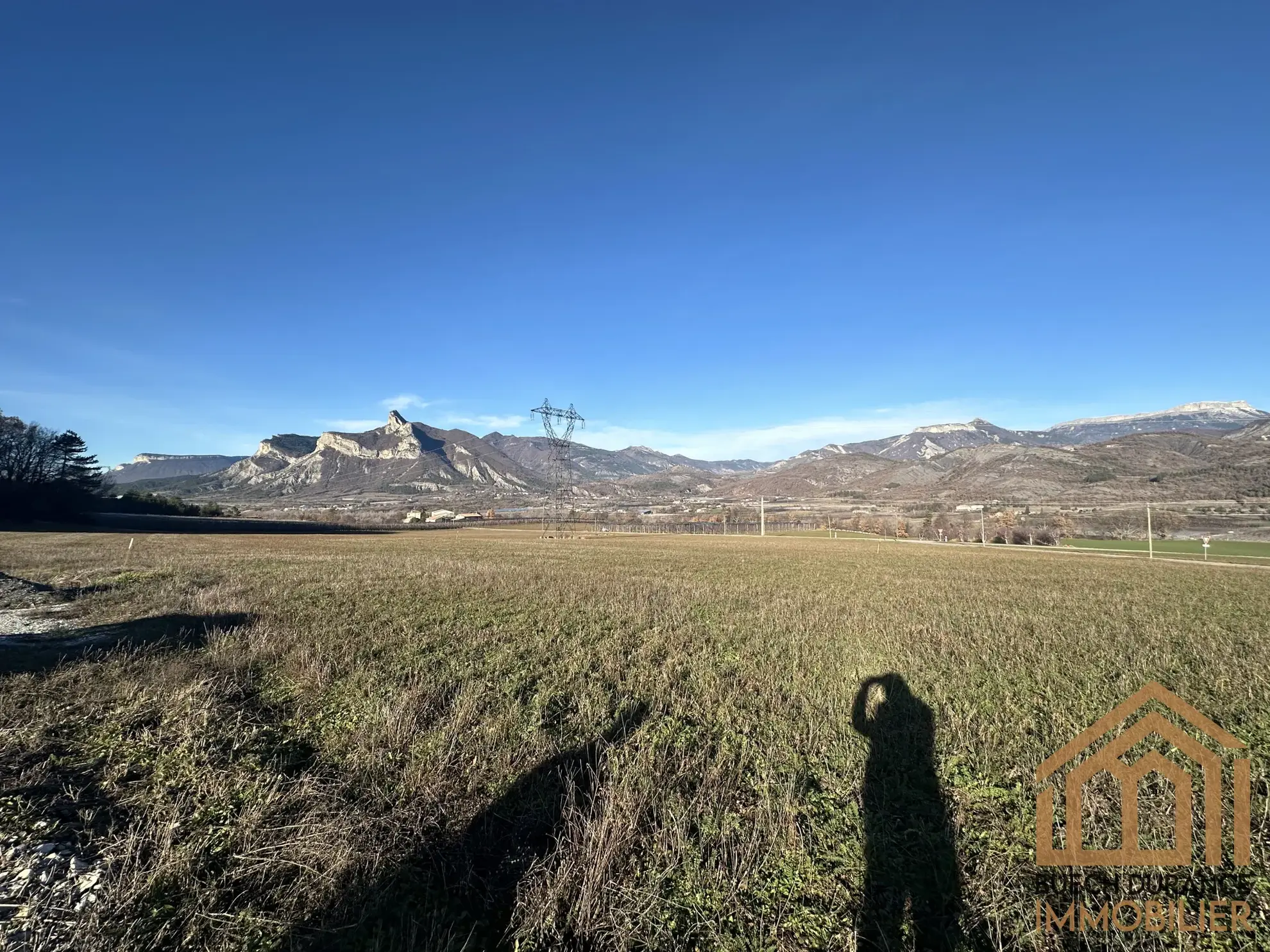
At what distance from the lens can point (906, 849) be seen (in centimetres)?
508

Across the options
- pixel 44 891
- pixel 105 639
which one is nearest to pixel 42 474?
pixel 105 639

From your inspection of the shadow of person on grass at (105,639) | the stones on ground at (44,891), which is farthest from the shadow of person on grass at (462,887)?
the shadow of person on grass at (105,639)

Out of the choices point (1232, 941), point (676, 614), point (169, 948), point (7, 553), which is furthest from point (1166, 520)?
point (7, 553)

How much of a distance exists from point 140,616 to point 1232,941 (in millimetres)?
22329

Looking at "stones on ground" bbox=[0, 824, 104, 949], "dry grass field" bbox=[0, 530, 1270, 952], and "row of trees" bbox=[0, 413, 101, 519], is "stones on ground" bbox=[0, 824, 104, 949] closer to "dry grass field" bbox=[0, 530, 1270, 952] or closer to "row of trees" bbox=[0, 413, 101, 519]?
"dry grass field" bbox=[0, 530, 1270, 952]

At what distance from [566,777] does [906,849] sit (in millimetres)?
3729

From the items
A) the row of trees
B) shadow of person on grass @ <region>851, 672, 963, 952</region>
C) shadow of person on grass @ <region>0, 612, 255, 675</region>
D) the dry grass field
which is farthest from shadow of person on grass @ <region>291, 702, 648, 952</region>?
the row of trees

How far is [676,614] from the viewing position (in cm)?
1725

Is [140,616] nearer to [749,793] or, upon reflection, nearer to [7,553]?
[749,793]

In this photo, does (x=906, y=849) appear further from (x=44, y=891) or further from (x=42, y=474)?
(x=42, y=474)

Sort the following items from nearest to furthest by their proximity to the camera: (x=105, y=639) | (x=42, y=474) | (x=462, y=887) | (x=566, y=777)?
(x=462, y=887) → (x=566, y=777) → (x=105, y=639) → (x=42, y=474)

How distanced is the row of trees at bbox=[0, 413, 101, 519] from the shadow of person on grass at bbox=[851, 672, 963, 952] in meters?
117

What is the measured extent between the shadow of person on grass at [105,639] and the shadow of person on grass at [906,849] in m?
14.0

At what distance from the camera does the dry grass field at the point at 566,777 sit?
4.17 meters
